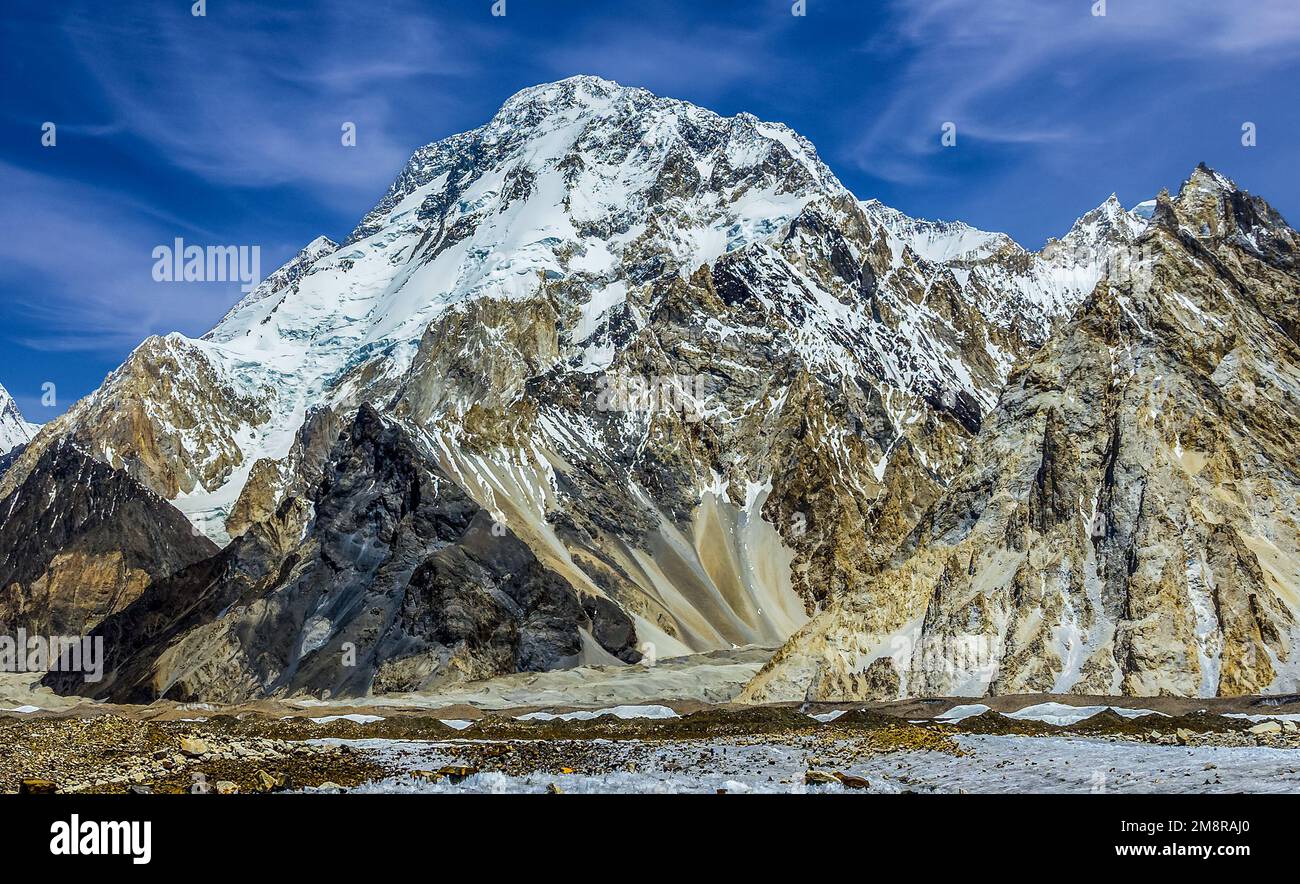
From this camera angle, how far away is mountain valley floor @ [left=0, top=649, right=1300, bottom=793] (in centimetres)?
3956

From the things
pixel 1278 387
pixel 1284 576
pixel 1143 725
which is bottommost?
pixel 1143 725

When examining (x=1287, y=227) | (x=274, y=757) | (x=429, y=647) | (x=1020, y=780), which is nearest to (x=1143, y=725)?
(x=1020, y=780)

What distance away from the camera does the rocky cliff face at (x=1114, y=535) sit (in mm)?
78375

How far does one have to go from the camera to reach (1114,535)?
86688 mm

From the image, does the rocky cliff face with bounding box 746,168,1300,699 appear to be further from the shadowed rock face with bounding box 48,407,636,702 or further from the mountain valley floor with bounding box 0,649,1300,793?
the shadowed rock face with bounding box 48,407,636,702

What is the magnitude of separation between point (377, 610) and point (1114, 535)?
96.4 meters

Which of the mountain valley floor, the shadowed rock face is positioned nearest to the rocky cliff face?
the mountain valley floor

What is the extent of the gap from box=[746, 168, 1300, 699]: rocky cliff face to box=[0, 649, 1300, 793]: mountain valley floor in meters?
9.25

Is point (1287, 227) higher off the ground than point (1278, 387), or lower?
higher

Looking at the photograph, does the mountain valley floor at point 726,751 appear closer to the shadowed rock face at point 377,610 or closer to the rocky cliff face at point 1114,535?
the rocky cliff face at point 1114,535

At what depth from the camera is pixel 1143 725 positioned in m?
57.3
